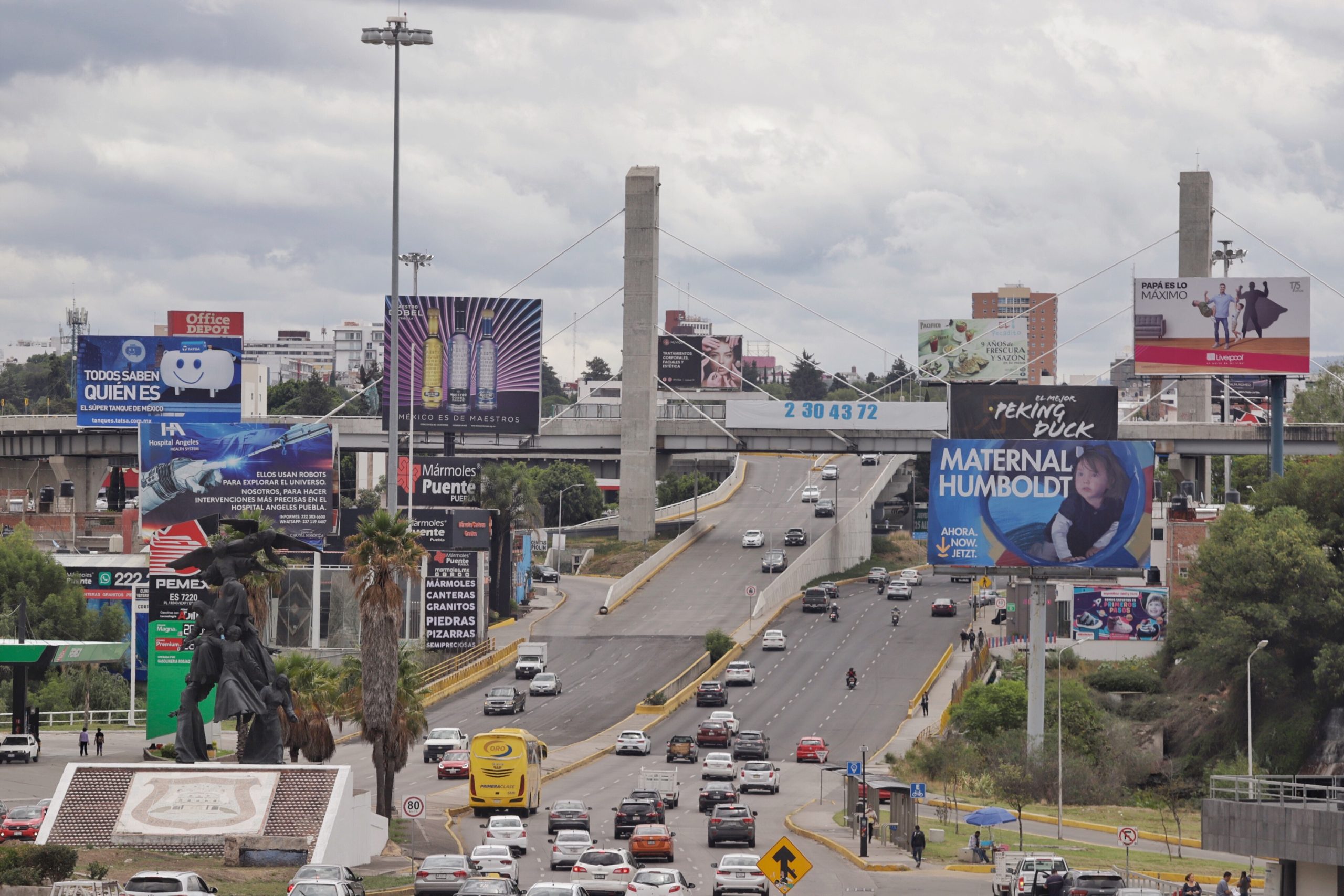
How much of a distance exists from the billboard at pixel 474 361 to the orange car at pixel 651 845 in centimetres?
7243

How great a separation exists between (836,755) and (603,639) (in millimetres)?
27850

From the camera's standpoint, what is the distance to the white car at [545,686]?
84.4 metres

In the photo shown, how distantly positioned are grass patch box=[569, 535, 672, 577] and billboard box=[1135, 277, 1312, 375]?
34.5 metres

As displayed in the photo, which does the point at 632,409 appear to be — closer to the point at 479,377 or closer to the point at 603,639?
the point at 479,377

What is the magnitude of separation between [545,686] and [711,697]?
747cm

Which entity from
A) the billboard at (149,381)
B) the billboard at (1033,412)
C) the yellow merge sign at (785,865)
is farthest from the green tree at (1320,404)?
the yellow merge sign at (785,865)

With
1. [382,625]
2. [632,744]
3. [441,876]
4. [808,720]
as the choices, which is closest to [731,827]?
[382,625]

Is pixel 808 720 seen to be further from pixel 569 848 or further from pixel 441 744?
pixel 569 848

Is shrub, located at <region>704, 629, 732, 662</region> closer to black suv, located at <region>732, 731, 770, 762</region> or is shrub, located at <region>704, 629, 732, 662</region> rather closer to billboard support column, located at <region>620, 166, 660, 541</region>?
black suv, located at <region>732, 731, 770, 762</region>

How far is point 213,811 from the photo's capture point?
130 feet

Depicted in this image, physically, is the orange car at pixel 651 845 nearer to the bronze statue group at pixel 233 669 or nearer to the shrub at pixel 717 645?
the bronze statue group at pixel 233 669

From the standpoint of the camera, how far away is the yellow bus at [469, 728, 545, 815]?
2096 inches

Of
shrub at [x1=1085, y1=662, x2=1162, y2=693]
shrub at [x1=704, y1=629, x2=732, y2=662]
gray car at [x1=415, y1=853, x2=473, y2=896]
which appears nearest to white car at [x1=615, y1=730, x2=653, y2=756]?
shrub at [x1=704, y1=629, x2=732, y2=662]

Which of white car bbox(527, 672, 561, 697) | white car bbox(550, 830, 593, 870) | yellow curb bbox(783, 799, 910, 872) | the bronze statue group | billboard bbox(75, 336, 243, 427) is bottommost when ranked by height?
yellow curb bbox(783, 799, 910, 872)
